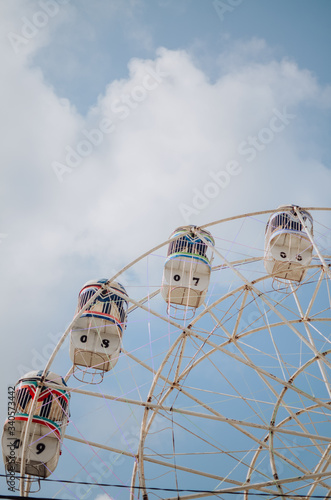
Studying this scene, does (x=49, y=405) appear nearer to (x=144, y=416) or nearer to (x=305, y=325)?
(x=144, y=416)

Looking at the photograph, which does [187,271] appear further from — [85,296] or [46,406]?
[46,406]

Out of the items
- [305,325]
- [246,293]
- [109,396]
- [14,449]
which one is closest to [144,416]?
[109,396]

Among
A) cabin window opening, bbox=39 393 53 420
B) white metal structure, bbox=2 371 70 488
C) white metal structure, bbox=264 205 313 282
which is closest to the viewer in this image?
white metal structure, bbox=2 371 70 488

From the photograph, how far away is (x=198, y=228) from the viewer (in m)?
21.4

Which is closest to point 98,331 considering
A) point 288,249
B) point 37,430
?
point 37,430

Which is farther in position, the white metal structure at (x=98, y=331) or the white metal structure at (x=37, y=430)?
the white metal structure at (x=98, y=331)

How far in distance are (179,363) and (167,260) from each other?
441cm

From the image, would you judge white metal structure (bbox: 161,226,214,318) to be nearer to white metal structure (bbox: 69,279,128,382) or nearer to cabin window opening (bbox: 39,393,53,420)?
white metal structure (bbox: 69,279,128,382)

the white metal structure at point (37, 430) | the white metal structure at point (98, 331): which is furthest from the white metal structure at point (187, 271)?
the white metal structure at point (37, 430)

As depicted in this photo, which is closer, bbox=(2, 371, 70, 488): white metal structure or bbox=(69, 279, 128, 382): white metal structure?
bbox=(2, 371, 70, 488): white metal structure

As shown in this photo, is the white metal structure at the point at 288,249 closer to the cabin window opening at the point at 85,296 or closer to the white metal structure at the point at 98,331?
the white metal structure at the point at 98,331

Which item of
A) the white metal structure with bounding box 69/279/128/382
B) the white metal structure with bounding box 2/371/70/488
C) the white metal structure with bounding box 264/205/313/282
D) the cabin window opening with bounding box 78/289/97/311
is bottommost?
the white metal structure with bounding box 2/371/70/488

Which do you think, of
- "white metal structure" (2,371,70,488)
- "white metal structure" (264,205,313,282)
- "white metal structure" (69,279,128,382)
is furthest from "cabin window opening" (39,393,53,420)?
"white metal structure" (264,205,313,282)

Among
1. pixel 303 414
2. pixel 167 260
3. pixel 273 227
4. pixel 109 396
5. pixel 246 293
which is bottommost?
pixel 109 396
